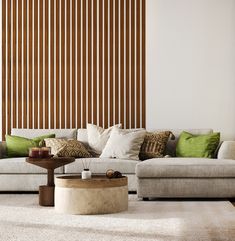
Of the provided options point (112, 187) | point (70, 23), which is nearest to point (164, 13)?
point (70, 23)

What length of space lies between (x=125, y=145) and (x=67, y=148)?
0.68 meters

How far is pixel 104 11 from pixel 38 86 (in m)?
1.33

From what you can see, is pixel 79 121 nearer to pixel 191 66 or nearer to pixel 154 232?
pixel 191 66

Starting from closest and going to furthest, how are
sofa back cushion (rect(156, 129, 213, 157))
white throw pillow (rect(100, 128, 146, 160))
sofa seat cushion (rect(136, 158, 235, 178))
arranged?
sofa seat cushion (rect(136, 158, 235, 178)) < white throw pillow (rect(100, 128, 146, 160)) < sofa back cushion (rect(156, 129, 213, 157))

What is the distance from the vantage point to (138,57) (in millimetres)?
7785

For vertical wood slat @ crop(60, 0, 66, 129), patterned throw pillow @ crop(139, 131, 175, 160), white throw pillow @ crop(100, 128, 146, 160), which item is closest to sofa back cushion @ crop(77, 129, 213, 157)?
patterned throw pillow @ crop(139, 131, 175, 160)

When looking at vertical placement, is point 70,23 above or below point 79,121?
above

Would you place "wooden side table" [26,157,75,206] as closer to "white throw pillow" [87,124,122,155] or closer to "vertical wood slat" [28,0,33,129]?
"white throw pillow" [87,124,122,155]

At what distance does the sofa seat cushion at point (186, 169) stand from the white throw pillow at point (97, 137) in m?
1.16

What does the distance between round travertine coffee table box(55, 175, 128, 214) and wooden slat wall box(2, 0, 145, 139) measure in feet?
8.79

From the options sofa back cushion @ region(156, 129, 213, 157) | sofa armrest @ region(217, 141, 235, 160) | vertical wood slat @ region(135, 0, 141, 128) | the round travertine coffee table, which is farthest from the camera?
vertical wood slat @ region(135, 0, 141, 128)

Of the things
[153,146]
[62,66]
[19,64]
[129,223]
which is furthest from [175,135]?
[129,223]

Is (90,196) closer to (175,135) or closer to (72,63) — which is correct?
(175,135)

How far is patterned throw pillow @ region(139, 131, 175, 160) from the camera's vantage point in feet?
Answer: 22.7
